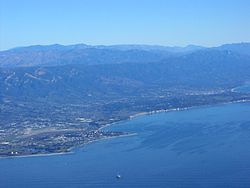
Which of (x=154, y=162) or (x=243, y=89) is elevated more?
(x=243, y=89)

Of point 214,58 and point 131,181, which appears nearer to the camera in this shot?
point 131,181

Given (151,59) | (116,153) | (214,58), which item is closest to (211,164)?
(116,153)

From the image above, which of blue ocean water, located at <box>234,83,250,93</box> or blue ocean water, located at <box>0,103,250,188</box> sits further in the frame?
blue ocean water, located at <box>234,83,250,93</box>

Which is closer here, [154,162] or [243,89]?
[154,162]

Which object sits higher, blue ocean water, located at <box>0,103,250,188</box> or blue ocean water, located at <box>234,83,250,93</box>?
blue ocean water, located at <box>234,83,250,93</box>

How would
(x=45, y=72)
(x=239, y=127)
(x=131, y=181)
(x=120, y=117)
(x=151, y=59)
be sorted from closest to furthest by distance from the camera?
1. (x=131, y=181)
2. (x=239, y=127)
3. (x=120, y=117)
4. (x=45, y=72)
5. (x=151, y=59)

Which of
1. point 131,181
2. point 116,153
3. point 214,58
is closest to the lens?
point 131,181

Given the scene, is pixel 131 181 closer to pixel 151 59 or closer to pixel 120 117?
pixel 120 117

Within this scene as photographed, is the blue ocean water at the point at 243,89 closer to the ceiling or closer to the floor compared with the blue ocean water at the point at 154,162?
closer to the ceiling
